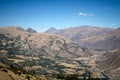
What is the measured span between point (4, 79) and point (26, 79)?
121 feet

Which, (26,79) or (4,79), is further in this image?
(26,79)

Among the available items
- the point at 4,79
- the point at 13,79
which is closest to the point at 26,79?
the point at 13,79

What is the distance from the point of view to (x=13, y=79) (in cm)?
12212

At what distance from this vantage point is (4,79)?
4309 inches

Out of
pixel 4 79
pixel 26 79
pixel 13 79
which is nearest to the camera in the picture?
pixel 4 79

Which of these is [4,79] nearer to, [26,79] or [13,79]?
[13,79]

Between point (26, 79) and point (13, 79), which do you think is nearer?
point (13, 79)

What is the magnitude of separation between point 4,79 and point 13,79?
13084 mm

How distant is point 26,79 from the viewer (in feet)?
477

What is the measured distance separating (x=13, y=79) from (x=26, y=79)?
78.5 feet

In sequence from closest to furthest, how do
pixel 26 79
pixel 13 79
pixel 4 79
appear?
pixel 4 79 < pixel 13 79 < pixel 26 79
